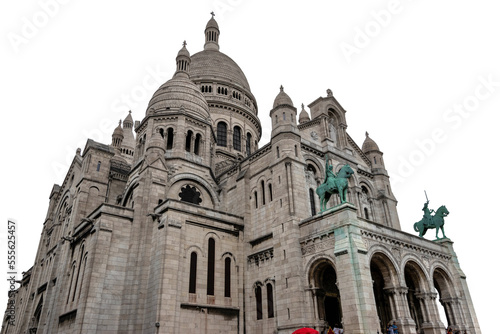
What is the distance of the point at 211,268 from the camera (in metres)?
25.6

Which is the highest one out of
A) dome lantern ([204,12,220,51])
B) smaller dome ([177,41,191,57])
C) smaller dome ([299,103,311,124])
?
dome lantern ([204,12,220,51])

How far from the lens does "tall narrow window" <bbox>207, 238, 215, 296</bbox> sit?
24.9 metres

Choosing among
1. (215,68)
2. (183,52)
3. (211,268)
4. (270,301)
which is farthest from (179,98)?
(270,301)

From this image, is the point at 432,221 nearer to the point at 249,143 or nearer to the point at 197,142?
the point at 197,142

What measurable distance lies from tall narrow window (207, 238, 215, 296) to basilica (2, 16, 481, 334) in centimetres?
9

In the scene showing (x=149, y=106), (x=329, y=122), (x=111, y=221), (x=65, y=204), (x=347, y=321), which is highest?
(x=149, y=106)

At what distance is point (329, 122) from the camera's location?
33.5 m

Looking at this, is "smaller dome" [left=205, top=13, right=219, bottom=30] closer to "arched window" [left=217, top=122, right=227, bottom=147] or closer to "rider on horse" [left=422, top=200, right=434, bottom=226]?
"arched window" [left=217, top=122, right=227, bottom=147]

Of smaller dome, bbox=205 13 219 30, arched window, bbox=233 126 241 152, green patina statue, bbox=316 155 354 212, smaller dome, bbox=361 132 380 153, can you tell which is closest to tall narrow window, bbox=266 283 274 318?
green patina statue, bbox=316 155 354 212

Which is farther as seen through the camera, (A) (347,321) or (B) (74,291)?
(B) (74,291)

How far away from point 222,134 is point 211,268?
71.7 feet

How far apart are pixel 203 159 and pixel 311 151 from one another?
984 cm

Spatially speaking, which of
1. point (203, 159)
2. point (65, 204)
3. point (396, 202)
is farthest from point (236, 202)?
point (65, 204)

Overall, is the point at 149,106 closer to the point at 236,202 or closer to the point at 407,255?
the point at 236,202
